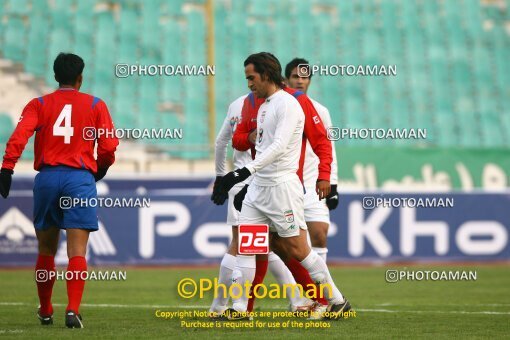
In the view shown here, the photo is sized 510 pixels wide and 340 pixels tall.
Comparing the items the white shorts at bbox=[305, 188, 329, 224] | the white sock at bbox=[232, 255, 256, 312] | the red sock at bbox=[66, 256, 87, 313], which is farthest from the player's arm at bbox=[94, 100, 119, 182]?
the white shorts at bbox=[305, 188, 329, 224]

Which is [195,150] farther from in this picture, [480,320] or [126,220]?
[480,320]

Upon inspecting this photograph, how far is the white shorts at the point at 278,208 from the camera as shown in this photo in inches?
336

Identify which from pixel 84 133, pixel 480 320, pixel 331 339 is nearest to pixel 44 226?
pixel 84 133

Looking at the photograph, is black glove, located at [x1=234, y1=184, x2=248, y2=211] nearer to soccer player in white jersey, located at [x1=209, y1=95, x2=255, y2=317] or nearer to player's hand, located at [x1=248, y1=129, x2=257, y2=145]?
soccer player in white jersey, located at [x1=209, y1=95, x2=255, y2=317]

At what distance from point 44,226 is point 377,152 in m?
12.3

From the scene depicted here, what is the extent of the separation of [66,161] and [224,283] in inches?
73.1

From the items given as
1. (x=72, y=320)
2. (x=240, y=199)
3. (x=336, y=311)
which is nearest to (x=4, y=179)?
(x=72, y=320)

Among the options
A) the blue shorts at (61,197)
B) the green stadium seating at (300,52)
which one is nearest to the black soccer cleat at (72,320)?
the blue shorts at (61,197)

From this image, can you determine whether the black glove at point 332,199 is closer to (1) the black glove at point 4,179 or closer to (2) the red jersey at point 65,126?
(2) the red jersey at point 65,126

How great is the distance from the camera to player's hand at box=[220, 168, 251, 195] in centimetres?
827

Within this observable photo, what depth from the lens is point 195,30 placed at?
24.5 metres

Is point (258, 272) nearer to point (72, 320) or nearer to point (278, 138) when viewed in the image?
point (278, 138)

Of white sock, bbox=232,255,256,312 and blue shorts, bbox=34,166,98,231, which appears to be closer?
blue shorts, bbox=34,166,98,231

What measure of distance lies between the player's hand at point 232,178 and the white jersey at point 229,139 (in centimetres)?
106
